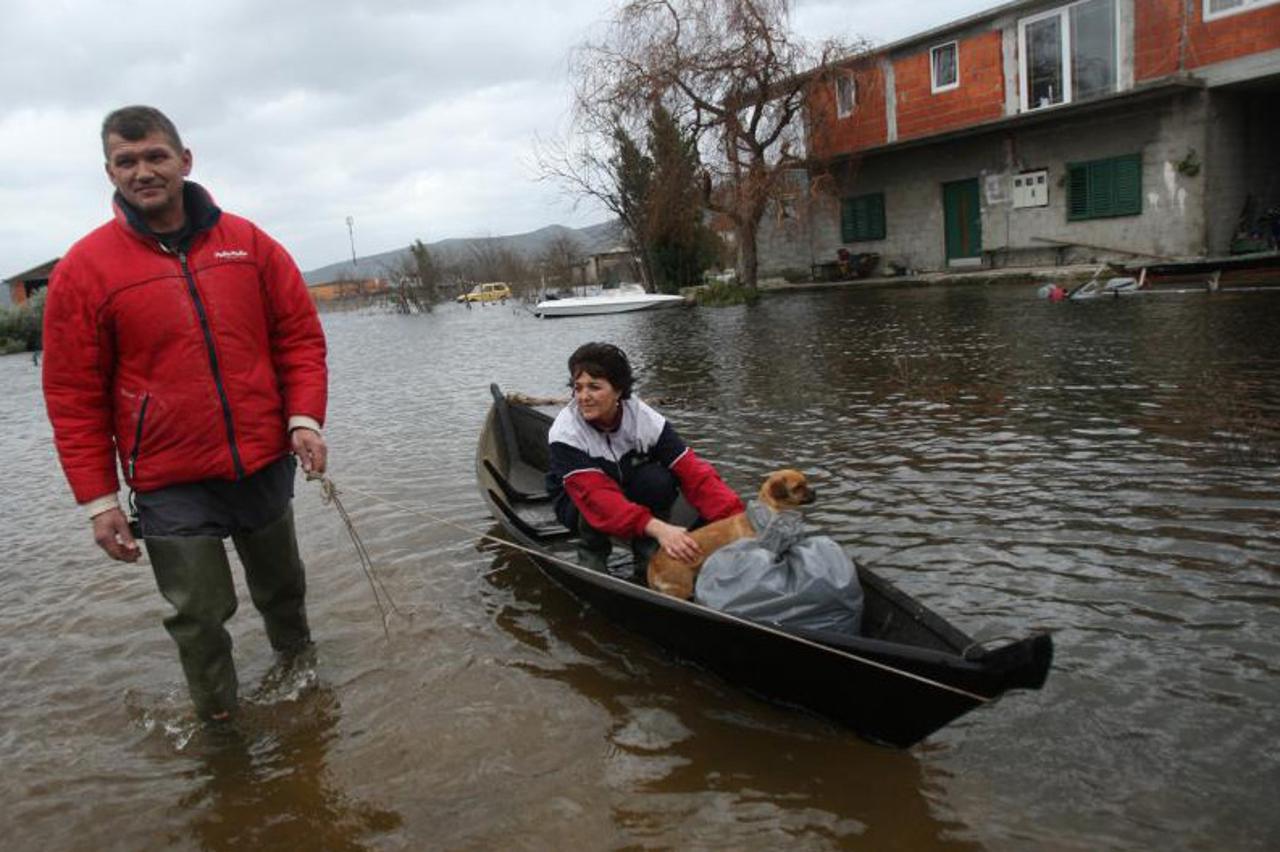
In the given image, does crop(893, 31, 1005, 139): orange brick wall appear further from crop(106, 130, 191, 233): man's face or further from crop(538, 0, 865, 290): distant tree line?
crop(106, 130, 191, 233): man's face

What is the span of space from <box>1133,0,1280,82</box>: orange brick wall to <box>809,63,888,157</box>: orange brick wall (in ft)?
21.9

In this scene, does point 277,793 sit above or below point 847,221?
below

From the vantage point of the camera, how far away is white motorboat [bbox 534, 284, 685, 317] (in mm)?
28797

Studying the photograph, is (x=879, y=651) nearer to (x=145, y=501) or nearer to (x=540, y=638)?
(x=540, y=638)

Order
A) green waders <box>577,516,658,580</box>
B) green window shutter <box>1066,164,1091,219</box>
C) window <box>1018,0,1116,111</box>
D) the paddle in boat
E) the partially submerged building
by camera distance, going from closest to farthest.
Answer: the paddle in boat < green waders <box>577,516,658,580</box> < window <box>1018,0,1116,111</box> < green window shutter <box>1066,164,1091,219</box> < the partially submerged building

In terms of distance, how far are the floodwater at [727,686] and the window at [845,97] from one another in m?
18.0

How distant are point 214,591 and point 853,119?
2475cm

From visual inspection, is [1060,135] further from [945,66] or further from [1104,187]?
[945,66]

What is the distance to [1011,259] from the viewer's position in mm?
23062

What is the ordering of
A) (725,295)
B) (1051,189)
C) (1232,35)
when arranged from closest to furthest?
(1232,35)
(1051,189)
(725,295)

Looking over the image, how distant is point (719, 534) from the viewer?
3910mm

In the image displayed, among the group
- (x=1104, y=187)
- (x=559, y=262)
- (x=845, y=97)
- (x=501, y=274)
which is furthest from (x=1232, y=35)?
(x=501, y=274)

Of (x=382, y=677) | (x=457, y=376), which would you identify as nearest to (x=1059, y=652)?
(x=382, y=677)

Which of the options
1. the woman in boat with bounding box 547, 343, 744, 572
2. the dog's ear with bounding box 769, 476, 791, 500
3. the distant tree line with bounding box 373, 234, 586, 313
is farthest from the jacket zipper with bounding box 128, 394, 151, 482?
the distant tree line with bounding box 373, 234, 586, 313
